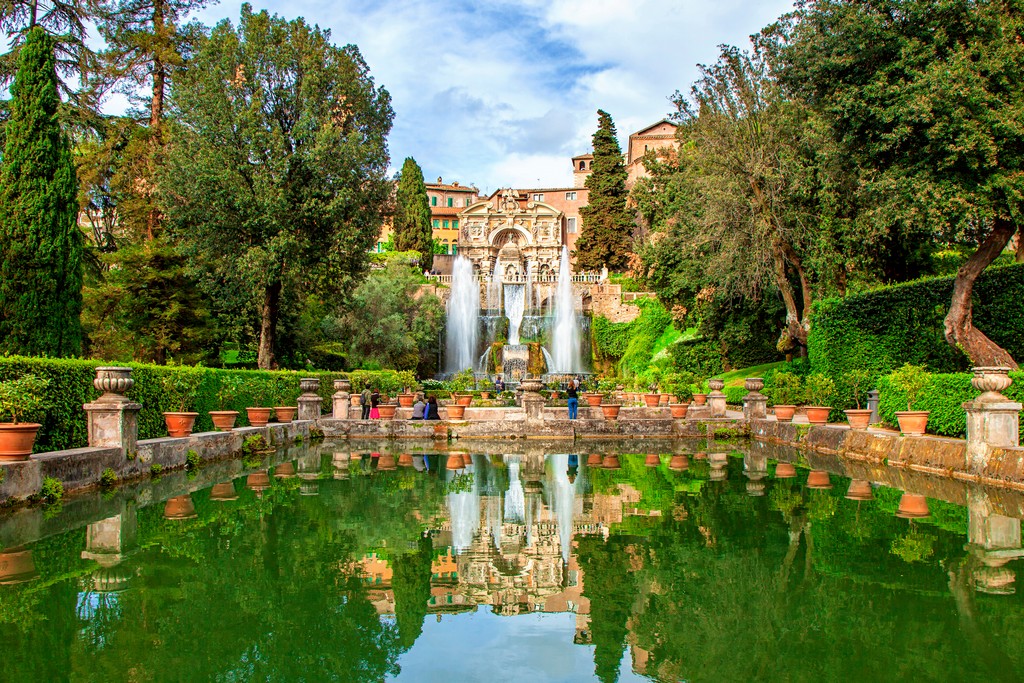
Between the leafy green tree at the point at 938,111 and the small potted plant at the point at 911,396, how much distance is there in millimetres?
2003

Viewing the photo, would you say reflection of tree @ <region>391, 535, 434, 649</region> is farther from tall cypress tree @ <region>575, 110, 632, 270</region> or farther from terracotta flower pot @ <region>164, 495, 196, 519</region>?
tall cypress tree @ <region>575, 110, 632, 270</region>

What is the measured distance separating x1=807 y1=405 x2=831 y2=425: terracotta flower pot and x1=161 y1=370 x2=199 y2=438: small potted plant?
12006mm

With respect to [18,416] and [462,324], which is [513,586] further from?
[462,324]

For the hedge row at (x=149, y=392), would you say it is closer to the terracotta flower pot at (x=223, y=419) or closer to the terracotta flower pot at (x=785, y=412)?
the terracotta flower pot at (x=223, y=419)

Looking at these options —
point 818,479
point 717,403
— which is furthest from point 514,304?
point 818,479

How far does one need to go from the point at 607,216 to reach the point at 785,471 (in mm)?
41938

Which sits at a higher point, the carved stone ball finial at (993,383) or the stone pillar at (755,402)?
the carved stone ball finial at (993,383)

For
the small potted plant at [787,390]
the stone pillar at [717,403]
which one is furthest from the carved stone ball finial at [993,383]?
the stone pillar at [717,403]

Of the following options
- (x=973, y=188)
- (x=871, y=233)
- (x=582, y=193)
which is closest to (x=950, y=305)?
(x=871, y=233)

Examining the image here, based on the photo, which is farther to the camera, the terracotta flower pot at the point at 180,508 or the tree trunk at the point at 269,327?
the tree trunk at the point at 269,327

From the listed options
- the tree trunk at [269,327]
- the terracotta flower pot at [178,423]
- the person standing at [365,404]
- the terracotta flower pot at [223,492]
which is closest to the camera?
the terracotta flower pot at [223,492]

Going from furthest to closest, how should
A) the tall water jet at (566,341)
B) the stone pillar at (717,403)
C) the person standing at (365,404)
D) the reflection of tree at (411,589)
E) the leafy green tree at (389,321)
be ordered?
the tall water jet at (566,341), the leafy green tree at (389,321), the person standing at (365,404), the stone pillar at (717,403), the reflection of tree at (411,589)

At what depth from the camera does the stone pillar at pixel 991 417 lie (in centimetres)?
974

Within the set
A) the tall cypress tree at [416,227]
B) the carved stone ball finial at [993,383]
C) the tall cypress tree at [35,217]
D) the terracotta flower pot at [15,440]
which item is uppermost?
the tall cypress tree at [416,227]
